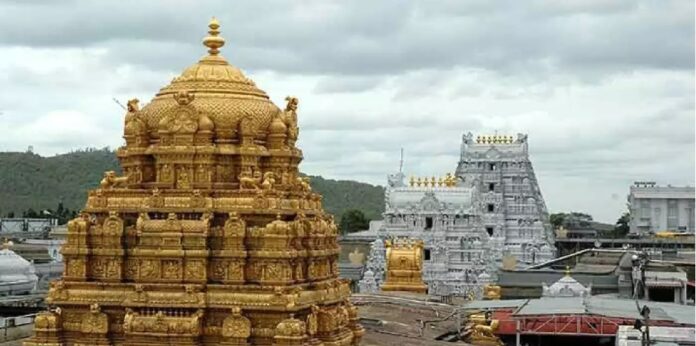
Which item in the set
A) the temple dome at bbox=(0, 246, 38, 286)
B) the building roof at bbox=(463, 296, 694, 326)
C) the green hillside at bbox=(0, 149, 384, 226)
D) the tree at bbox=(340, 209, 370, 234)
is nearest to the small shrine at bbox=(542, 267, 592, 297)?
the building roof at bbox=(463, 296, 694, 326)

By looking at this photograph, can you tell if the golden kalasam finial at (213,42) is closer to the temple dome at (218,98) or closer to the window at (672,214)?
the temple dome at (218,98)

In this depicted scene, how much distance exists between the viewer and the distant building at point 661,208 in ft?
300

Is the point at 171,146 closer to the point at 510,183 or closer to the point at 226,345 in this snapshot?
the point at 226,345

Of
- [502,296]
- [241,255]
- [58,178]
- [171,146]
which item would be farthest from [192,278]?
[58,178]

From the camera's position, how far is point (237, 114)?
75.1 ft

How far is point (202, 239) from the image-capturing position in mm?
21797

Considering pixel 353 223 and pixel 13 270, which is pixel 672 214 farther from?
pixel 13 270

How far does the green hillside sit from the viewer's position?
117312 millimetres

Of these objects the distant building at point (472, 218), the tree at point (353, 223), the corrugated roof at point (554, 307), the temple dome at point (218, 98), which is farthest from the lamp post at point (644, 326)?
the tree at point (353, 223)

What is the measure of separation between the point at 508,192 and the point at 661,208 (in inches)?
1341

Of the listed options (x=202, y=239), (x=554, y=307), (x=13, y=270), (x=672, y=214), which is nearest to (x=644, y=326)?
(x=554, y=307)

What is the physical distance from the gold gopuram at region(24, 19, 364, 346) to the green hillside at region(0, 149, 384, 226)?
8377 cm

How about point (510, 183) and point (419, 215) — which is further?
point (510, 183)

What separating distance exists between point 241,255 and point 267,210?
3.19 ft
